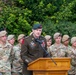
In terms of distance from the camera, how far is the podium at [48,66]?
9227 millimetres

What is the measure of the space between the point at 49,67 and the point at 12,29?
7996 mm

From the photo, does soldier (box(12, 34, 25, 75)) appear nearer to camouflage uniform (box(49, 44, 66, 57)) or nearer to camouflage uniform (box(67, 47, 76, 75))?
camouflage uniform (box(49, 44, 66, 57))

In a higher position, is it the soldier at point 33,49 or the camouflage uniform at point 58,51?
the soldier at point 33,49

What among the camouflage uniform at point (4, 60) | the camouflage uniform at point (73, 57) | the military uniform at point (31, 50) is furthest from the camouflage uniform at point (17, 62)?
the military uniform at point (31, 50)

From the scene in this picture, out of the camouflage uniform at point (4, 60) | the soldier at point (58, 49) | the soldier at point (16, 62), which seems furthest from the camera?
the soldier at point (58, 49)

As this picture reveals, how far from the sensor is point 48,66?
9.23 m

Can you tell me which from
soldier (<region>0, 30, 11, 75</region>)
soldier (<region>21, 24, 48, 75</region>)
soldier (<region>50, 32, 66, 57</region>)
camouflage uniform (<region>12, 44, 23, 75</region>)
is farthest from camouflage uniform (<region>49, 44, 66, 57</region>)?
soldier (<region>21, 24, 48, 75</region>)

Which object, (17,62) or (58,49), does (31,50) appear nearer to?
(17,62)

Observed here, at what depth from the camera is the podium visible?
30.3 ft

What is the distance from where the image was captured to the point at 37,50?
995cm

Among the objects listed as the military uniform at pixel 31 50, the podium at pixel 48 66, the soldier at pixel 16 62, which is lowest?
the soldier at pixel 16 62

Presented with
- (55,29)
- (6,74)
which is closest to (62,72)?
(6,74)

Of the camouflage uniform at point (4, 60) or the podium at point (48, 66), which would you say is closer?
the podium at point (48, 66)

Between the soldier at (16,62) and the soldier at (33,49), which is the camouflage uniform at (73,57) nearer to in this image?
the soldier at (16,62)
